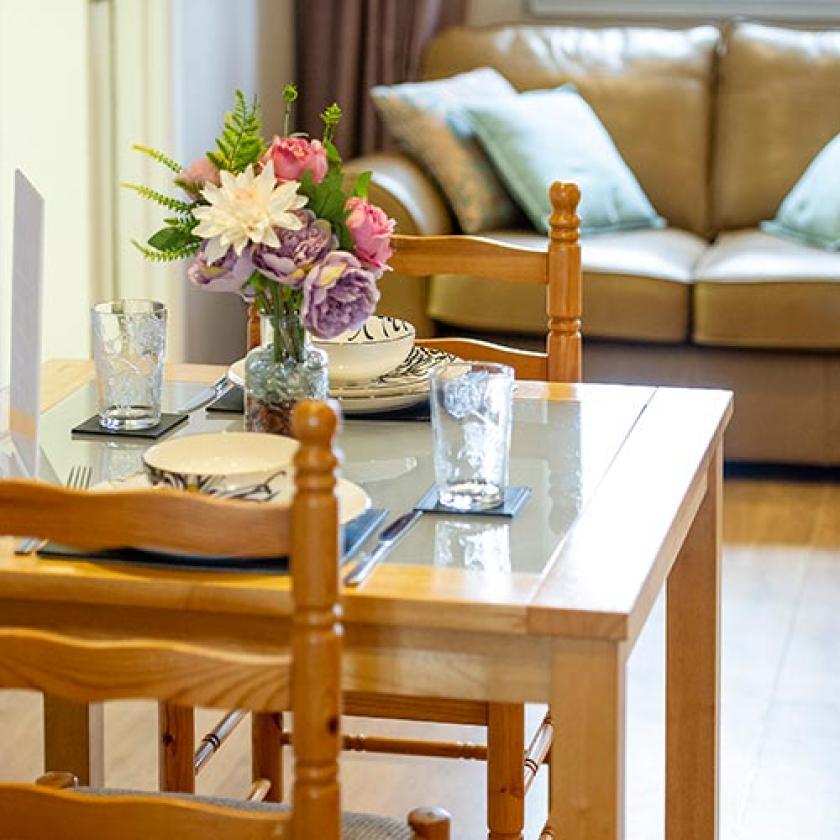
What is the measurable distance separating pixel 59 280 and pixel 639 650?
4.86 feet

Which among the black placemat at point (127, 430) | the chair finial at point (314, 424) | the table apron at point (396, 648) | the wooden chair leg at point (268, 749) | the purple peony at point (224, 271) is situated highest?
the purple peony at point (224, 271)

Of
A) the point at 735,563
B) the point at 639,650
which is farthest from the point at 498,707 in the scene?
the point at 735,563

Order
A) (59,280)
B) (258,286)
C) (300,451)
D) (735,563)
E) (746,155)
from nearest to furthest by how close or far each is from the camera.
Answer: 1. (300,451)
2. (258,286)
3. (735,563)
4. (59,280)
5. (746,155)

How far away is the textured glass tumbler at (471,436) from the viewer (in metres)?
1.67

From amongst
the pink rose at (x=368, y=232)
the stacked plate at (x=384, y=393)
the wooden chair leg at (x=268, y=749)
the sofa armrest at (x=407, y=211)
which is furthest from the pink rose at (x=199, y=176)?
the sofa armrest at (x=407, y=211)

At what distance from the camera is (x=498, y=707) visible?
2137mm

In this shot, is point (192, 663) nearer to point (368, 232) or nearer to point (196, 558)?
point (196, 558)

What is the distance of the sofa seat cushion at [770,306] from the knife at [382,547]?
2.44 meters

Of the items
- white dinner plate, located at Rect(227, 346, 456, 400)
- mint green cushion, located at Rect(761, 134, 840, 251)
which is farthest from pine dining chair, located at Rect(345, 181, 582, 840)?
mint green cushion, located at Rect(761, 134, 840, 251)

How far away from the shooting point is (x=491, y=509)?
5.47 feet

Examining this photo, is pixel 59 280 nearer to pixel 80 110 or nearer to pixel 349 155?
pixel 80 110

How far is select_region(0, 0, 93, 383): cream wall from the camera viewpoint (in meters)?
3.47

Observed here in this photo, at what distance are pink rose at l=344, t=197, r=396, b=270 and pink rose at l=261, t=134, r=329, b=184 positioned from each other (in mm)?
45

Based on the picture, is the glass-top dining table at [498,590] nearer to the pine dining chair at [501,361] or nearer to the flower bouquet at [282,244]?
the flower bouquet at [282,244]
